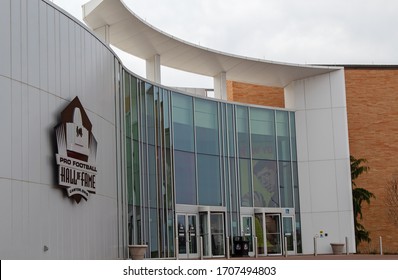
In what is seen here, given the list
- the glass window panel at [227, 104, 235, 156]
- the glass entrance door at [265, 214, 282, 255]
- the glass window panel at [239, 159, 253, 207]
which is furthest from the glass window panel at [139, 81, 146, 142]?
the glass entrance door at [265, 214, 282, 255]

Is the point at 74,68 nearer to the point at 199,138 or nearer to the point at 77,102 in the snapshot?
the point at 77,102

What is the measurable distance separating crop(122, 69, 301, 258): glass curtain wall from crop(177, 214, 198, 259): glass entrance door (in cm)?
63

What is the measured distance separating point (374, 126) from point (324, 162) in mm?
6985

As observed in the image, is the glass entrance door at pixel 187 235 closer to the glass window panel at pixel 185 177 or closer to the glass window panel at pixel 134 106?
the glass window panel at pixel 185 177

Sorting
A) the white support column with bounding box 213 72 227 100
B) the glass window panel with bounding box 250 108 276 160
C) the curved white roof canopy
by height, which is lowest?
the glass window panel with bounding box 250 108 276 160

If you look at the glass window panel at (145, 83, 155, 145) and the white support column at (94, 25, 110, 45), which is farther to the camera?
the white support column at (94, 25, 110, 45)

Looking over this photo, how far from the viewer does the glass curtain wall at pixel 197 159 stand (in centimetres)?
2895

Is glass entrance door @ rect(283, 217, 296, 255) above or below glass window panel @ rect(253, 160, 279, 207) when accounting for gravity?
below

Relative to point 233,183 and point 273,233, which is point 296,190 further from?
point 233,183

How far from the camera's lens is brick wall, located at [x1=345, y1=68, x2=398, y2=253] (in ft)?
140

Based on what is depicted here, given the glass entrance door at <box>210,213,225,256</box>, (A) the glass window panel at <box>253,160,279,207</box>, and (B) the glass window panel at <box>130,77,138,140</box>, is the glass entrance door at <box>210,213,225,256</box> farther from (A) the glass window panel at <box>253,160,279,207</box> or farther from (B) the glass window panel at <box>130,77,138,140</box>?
(B) the glass window panel at <box>130,77,138,140</box>

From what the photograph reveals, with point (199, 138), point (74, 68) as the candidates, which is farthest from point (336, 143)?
point (74, 68)

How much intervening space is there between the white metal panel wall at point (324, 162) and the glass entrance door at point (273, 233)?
5.52 feet

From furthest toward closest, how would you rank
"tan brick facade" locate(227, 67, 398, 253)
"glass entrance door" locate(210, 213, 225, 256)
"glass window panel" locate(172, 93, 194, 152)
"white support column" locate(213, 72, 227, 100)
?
"tan brick facade" locate(227, 67, 398, 253) < "white support column" locate(213, 72, 227, 100) < "glass entrance door" locate(210, 213, 225, 256) < "glass window panel" locate(172, 93, 194, 152)
